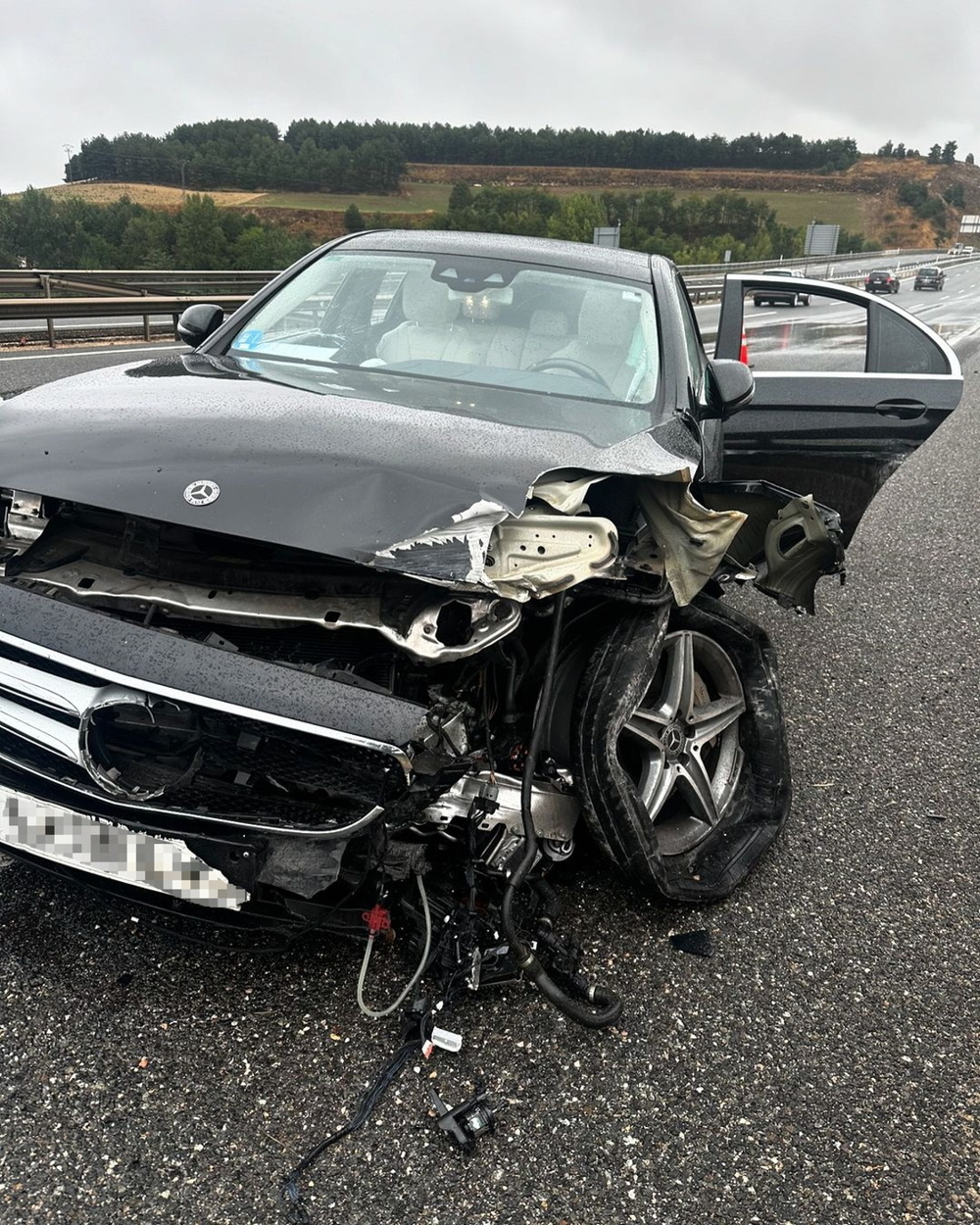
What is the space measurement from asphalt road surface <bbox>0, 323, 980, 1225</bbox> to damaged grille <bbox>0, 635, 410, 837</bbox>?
22.3 inches

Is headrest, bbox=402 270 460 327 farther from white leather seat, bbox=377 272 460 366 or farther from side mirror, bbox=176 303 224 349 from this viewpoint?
side mirror, bbox=176 303 224 349

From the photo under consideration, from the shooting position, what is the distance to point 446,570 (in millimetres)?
2195

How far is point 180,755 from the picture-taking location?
2.26 m

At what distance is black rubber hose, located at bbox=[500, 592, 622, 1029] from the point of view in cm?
235

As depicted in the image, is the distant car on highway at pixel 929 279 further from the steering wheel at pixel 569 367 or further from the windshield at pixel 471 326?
the steering wheel at pixel 569 367

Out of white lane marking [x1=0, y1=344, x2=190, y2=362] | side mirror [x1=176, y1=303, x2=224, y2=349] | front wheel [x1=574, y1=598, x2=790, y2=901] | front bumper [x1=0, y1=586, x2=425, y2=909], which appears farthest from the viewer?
white lane marking [x1=0, y1=344, x2=190, y2=362]

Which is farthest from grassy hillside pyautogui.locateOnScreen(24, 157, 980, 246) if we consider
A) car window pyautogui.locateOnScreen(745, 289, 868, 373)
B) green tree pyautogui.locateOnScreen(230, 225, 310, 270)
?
car window pyautogui.locateOnScreen(745, 289, 868, 373)

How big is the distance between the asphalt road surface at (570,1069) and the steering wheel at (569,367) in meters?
1.70

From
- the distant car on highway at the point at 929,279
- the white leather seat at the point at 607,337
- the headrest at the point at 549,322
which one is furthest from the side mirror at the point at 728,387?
the distant car on highway at the point at 929,279

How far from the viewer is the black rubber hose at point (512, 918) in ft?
7.70

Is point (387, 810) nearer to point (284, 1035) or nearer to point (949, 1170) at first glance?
point (284, 1035)

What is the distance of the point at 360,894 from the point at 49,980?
2.66 feet

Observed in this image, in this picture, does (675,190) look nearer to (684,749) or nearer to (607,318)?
(607,318)

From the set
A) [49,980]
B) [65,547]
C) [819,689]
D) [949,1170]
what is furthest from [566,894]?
[819,689]
